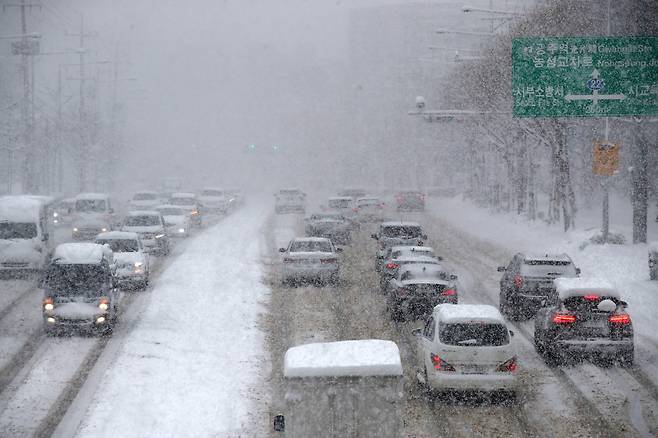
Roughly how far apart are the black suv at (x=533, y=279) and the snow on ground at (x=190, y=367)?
6.57 m

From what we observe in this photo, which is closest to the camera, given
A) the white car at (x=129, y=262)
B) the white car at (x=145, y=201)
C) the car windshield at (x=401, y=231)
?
the white car at (x=129, y=262)

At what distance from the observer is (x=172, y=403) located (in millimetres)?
15109

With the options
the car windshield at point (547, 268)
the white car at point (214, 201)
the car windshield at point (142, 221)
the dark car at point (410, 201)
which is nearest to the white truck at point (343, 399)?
the car windshield at point (547, 268)

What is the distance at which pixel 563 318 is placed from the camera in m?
17.0

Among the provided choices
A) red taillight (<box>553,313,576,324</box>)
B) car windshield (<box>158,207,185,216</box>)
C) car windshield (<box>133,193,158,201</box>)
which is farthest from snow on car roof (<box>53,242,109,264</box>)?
car windshield (<box>133,193,158,201</box>)

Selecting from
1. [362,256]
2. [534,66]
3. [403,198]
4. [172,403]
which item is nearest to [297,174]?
[403,198]

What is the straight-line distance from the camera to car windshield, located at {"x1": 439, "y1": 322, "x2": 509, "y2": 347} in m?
14.8

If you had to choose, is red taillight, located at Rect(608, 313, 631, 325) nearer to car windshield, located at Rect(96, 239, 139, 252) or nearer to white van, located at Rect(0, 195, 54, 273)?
car windshield, located at Rect(96, 239, 139, 252)

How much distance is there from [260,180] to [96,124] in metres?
69.7

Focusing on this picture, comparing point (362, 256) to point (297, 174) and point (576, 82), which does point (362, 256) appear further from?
point (297, 174)

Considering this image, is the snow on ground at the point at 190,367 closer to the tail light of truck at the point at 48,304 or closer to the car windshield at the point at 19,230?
the tail light of truck at the point at 48,304

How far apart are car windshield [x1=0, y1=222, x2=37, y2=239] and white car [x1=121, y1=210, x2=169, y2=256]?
5696mm

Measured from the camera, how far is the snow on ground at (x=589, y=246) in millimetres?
24594

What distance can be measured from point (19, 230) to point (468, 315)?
2010 cm
